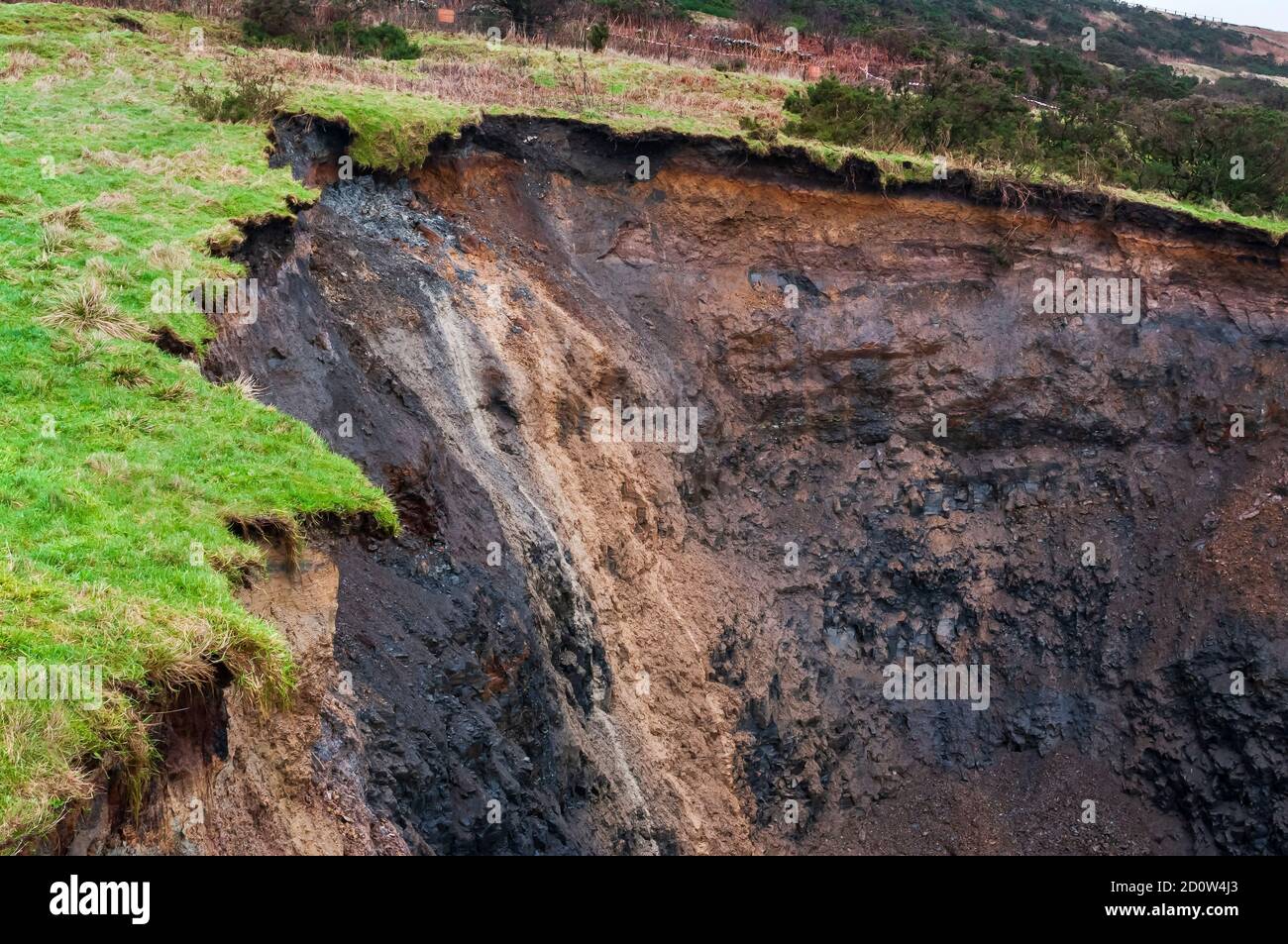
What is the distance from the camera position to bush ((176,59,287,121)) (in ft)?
45.6

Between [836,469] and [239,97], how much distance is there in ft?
32.8

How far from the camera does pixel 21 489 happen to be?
657 cm

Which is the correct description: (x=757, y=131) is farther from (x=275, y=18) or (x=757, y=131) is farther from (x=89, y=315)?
(x=89, y=315)

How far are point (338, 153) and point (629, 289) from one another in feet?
14.8

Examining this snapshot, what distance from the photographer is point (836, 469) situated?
1672cm

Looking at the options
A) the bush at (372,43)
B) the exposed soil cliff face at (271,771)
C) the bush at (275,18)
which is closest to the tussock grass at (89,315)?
the exposed soil cliff face at (271,771)

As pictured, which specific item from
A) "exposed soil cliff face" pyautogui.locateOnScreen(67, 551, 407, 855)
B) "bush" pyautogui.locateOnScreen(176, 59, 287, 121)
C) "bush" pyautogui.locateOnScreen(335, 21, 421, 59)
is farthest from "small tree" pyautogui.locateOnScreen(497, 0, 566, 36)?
"exposed soil cliff face" pyautogui.locateOnScreen(67, 551, 407, 855)

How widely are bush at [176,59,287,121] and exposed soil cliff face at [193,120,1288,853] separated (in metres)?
1.08

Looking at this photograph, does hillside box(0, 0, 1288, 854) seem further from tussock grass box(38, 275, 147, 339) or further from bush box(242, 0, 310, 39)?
bush box(242, 0, 310, 39)

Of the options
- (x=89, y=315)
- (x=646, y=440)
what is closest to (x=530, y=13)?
(x=646, y=440)

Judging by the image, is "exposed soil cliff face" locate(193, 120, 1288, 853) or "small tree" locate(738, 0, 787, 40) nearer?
"exposed soil cliff face" locate(193, 120, 1288, 853)

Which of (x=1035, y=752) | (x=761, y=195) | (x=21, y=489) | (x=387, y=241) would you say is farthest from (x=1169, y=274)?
(x=21, y=489)

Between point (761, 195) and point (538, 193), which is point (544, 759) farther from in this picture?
point (761, 195)

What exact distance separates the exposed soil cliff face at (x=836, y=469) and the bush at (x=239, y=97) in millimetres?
1082
